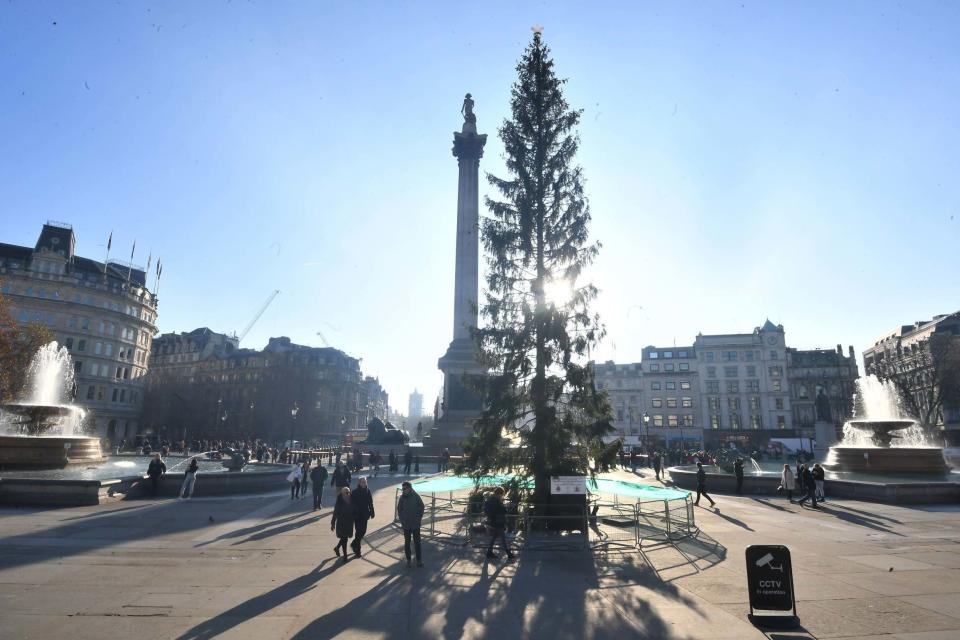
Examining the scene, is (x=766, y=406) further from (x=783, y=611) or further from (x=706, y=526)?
(x=783, y=611)

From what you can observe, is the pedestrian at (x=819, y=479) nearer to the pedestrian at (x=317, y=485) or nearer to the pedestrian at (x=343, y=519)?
the pedestrian at (x=343, y=519)

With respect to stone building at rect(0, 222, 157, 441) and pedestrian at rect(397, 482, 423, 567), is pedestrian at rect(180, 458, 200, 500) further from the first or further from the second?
stone building at rect(0, 222, 157, 441)

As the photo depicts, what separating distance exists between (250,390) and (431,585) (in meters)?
98.0

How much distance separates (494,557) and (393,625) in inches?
198

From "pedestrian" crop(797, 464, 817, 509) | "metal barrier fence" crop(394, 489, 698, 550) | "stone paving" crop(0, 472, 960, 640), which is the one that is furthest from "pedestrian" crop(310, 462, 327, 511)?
"pedestrian" crop(797, 464, 817, 509)

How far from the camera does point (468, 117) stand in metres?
60.8

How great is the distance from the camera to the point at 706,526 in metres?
16.2

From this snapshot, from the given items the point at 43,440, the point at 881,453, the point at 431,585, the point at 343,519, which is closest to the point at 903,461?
the point at 881,453

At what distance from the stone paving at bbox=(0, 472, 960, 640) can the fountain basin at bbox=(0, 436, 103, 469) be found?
25.7 ft

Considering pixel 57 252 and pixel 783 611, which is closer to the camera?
pixel 783 611

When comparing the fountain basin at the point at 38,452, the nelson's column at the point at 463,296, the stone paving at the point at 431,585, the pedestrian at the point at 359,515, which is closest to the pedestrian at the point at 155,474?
the stone paving at the point at 431,585

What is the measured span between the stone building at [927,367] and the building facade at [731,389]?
7717 mm

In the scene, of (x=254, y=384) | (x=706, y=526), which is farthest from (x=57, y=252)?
(x=706, y=526)

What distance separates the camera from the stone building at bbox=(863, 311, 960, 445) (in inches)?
2073
